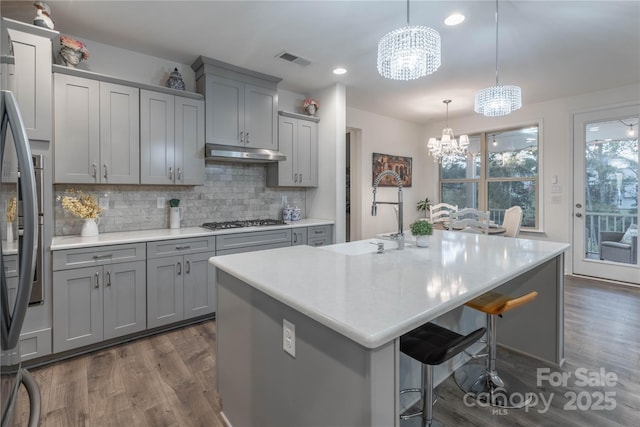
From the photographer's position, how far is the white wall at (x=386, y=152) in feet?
17.6

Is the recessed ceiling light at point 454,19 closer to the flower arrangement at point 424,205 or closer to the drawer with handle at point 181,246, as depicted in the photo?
the drawer with handle at point 181,246

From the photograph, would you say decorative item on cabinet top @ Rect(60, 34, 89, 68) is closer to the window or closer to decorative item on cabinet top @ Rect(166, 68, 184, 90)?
decorative item on cabinet top @ Rect(166, 68, 184, 90)

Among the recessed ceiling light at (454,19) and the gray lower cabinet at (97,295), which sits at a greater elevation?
the recessed ceiling light at (454,19)

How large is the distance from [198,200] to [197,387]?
2081 mm

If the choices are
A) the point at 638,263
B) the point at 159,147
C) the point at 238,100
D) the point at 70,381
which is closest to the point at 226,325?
the point at 70,381

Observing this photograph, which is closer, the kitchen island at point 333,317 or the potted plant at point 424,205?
the kitchen island at point 333,317

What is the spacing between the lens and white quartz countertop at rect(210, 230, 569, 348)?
0.94 metres

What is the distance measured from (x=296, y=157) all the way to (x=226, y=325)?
2792 millimetres

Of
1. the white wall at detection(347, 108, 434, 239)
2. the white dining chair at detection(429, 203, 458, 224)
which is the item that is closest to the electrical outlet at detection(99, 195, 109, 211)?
the white wall at detection(347, 108, 434, 239)

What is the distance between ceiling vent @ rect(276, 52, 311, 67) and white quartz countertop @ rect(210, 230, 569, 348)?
2177mm

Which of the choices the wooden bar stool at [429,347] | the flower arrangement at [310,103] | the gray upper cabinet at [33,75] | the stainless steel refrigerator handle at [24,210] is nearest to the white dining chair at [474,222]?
the wooden bar stool at [429,347]

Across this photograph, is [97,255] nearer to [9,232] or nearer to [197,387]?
[197,387]

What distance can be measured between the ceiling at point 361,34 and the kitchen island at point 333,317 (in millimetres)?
1866

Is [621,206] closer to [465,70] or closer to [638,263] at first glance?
[638,263]
